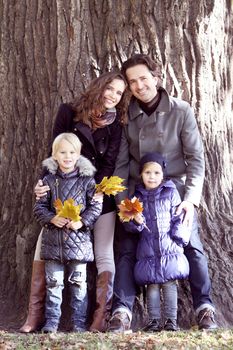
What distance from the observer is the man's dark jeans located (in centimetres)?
538

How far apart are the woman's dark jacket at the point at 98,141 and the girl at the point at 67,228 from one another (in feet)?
0.58

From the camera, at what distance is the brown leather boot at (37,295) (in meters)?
5.47

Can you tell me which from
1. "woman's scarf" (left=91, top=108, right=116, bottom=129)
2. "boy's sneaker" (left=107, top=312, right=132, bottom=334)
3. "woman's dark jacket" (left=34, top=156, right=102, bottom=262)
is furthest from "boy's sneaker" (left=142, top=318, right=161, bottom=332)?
"woman's scarf" (left=91, top=108, right=116, bottom=129)

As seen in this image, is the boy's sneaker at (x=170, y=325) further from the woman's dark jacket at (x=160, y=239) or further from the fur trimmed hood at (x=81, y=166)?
the fur trimmed hood at (x=81, y=166)

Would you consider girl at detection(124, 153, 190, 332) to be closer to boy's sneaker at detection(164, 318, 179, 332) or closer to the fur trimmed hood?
boy's sneaker at detection(164, 318, 179, 332)

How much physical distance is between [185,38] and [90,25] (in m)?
0.86

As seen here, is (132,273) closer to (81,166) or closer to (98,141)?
(81,166)

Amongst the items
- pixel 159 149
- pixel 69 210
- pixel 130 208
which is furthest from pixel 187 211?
pixel 69 210

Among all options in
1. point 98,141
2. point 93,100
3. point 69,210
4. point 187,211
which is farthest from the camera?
point 98,141

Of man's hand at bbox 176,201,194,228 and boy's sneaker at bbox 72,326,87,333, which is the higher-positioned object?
man's hand at bbox 176,201,194,228

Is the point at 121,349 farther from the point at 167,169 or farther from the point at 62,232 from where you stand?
the point at 167,169

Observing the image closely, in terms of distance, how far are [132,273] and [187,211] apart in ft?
2.23

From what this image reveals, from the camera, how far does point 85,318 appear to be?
213 inches

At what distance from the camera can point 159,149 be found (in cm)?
574
